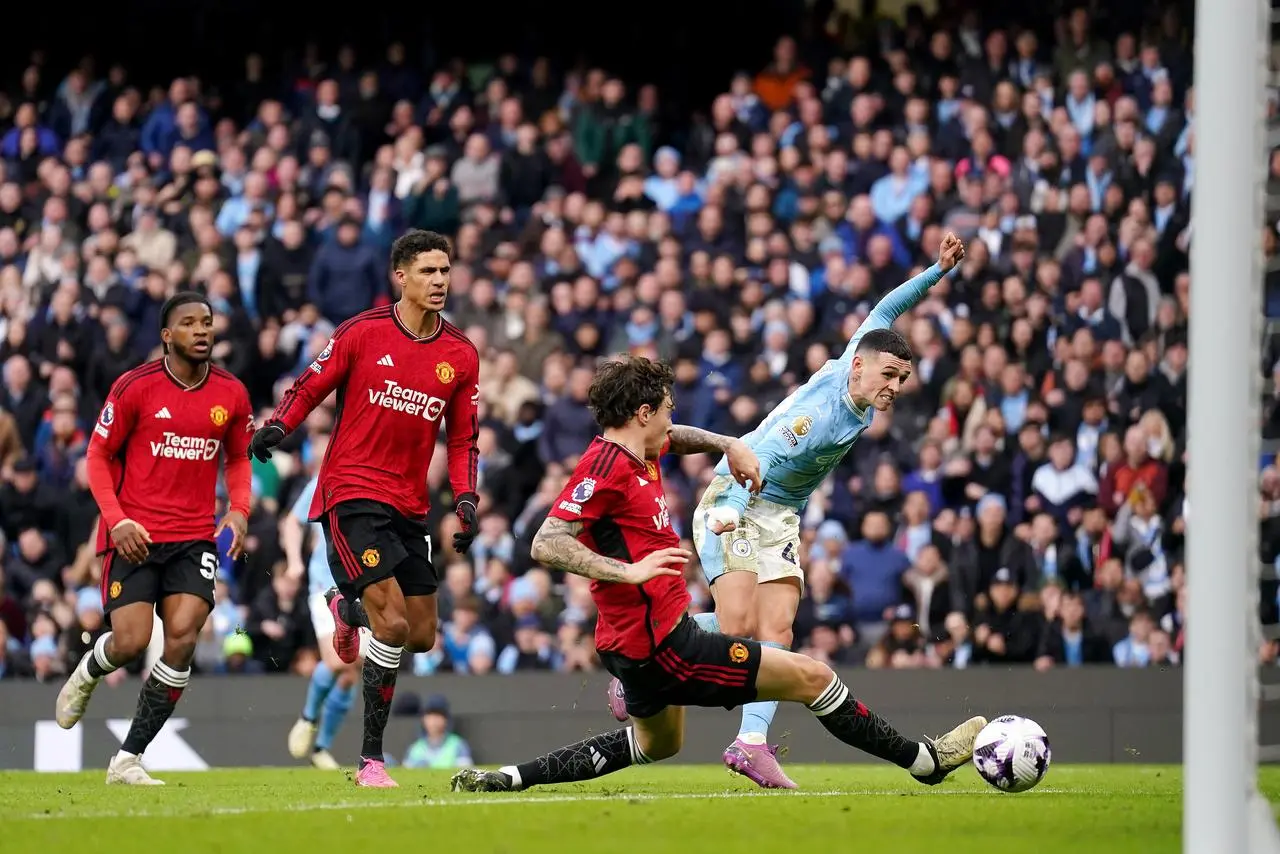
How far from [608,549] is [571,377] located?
887 cm

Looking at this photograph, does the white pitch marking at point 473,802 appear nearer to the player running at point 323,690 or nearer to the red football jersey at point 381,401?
the red football jersey at point 381,401

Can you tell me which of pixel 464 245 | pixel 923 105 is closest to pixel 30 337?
pixel 464 245

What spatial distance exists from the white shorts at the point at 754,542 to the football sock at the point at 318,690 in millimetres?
3811

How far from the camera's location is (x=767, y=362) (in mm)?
16438

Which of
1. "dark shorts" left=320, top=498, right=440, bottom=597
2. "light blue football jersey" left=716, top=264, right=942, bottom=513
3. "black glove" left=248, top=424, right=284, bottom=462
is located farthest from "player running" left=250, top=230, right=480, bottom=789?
"light blue football jersey" left=716, top=264, right=942, bottom=513

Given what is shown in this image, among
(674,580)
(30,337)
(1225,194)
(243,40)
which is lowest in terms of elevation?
(674,580)

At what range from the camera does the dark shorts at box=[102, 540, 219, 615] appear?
10031 mm

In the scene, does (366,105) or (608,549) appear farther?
(366,105)

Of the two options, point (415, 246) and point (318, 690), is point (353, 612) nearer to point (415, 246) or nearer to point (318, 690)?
point (415, 246)

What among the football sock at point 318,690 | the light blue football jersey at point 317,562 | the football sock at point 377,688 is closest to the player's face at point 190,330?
the football sock at point 377,688

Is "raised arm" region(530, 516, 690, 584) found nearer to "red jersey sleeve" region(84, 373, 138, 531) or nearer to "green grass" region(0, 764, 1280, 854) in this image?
"green grass" region(0, 764, 1280, 854)

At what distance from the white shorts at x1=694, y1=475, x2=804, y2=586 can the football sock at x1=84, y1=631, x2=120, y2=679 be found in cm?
312

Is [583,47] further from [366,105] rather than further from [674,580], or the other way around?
[674,580]

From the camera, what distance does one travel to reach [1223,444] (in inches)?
222
